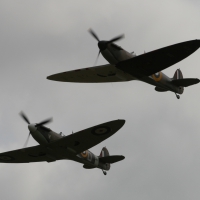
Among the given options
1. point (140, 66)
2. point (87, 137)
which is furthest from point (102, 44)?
point (87, 137)

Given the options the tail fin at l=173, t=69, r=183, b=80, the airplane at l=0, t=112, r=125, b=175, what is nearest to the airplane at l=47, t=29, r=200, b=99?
the tail fin at l=173, t=69, r=183, b=80

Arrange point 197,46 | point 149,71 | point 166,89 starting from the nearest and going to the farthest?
point 197,46 → point 149,71 → point 166,89

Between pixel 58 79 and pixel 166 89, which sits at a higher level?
pixel 58 79

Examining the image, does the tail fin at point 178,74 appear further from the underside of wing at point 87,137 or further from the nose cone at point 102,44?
the nose cone at point 102,44

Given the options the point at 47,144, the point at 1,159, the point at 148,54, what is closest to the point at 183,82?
the point at 148,54

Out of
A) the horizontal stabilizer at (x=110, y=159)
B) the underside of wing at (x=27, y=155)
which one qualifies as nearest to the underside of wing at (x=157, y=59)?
the horizontal stabilizer at (x=110, y=159)

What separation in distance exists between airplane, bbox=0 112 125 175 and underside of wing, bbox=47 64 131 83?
3.59 m

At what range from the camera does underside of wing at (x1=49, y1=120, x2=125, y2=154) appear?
101 feet

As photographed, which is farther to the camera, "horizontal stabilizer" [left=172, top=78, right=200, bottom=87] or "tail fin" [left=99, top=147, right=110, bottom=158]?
"tail fin" [left=99, top=147, right=110, bottom=158]

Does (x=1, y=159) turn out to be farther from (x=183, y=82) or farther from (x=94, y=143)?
(x=183, y=82)

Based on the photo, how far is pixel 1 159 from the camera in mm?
35938

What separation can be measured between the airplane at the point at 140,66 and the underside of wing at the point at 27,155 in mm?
5164

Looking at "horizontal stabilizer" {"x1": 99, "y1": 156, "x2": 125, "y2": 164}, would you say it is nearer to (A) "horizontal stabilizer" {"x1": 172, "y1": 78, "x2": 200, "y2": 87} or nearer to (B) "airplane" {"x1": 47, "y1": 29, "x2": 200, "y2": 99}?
→ (B) "airplane" {"x1": 47, "y1": 29, "x2": 200, "y2": 99}

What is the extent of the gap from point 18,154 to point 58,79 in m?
5.19
